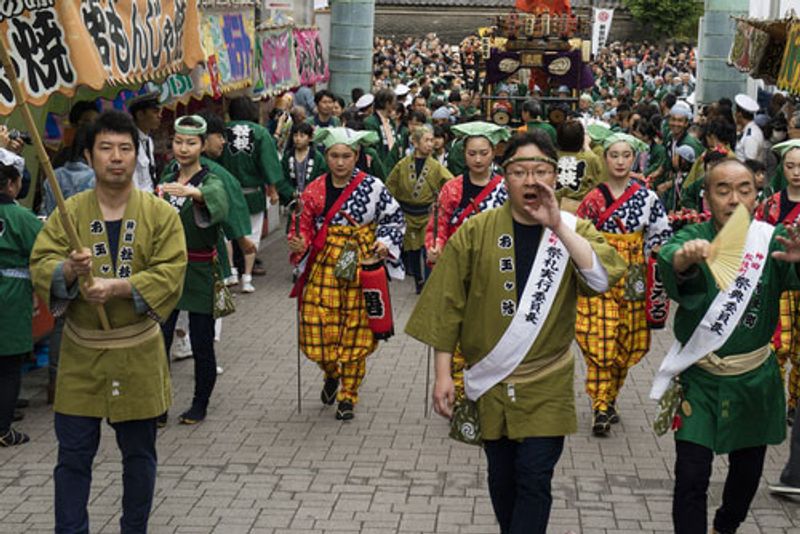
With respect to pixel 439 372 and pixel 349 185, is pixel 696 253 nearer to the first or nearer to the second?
pixel 439 372

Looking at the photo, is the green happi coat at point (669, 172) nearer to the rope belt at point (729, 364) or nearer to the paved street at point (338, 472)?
the paved street at point (338, 472)

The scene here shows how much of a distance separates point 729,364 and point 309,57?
1434cm

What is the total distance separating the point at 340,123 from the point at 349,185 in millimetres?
7533

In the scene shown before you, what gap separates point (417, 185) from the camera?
1184cm

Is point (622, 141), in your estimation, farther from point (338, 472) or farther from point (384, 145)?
point (384, 145)

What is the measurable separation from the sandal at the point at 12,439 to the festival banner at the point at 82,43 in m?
1.83

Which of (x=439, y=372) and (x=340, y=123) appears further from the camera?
(x=340, y=123)

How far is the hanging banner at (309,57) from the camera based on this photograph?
17.9m

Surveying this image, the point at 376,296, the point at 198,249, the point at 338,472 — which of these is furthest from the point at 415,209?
the point at 338,472

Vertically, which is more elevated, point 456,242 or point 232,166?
point 456,242

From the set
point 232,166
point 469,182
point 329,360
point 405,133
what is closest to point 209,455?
point 329,360

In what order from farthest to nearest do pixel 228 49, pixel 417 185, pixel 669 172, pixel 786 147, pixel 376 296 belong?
pixel 669 172 < pixel 228 49 < pixel 417 185 < pixel 376 296 < pixel 786 147

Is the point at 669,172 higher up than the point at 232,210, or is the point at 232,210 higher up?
the point at 232,210

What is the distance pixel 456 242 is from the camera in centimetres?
495
